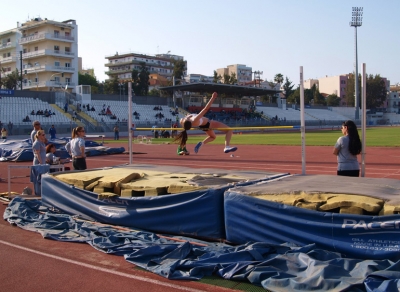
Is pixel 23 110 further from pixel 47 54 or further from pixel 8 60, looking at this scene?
pixel 8 60

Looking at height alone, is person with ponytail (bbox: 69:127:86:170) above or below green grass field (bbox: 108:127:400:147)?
above

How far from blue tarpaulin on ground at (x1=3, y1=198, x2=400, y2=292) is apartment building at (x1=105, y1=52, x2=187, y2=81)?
100181 millimetres

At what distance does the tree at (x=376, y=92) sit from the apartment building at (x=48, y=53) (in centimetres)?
6133

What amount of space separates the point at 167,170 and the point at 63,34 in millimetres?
59939

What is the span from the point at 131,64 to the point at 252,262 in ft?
353

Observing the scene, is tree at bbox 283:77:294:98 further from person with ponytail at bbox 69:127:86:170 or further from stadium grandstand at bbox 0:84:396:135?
person with ponytail at bbox 69:127:86:170

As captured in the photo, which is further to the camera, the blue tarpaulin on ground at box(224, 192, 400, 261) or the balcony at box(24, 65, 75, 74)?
the balcony at box(24, 65, 75, 74)

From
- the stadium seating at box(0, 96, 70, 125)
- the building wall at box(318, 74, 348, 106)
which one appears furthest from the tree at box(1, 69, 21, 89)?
the building wall at box(318, 74, 348, 106)

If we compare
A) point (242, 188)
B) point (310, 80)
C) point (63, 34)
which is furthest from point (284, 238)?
point (310, 80)

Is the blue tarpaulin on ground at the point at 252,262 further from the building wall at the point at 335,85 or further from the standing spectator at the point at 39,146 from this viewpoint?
the building wall at the point at 335,85

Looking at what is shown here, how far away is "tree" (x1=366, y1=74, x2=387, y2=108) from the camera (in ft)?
298

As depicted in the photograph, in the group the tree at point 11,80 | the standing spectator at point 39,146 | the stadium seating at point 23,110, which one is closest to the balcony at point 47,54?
the tree at point 11,80

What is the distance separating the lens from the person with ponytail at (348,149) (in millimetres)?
7105

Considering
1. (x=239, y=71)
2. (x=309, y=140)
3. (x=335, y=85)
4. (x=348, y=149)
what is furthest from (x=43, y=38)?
(x=239, y=71)
